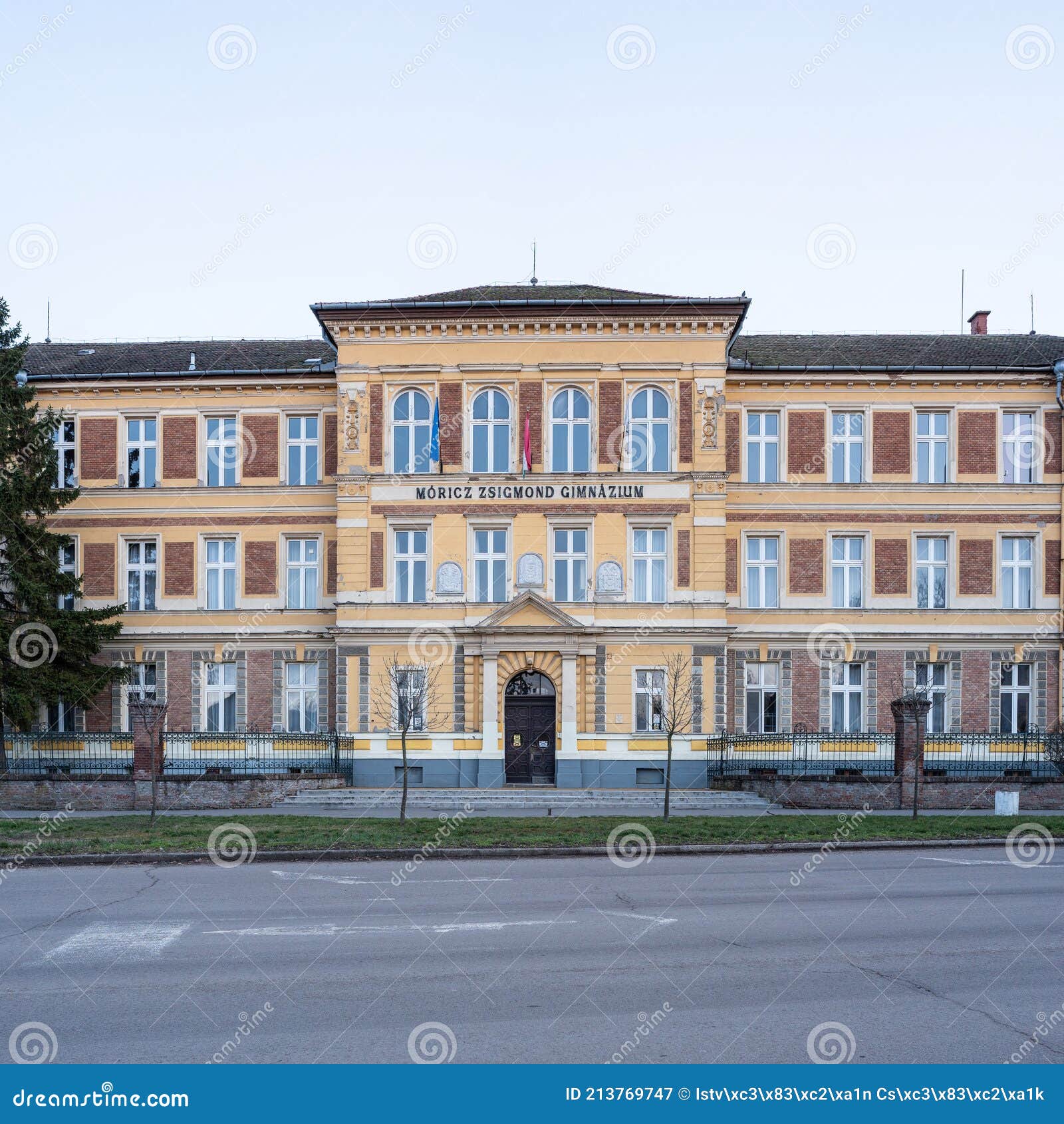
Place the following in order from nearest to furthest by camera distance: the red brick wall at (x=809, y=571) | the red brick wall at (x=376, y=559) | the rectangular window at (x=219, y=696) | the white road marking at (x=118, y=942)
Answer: the white road marking at (x=118, y=942), the red brick wall at (x=376, y=559), the red brick wall at (x=809, y=571), the rectangular window at (x=219, y=696)

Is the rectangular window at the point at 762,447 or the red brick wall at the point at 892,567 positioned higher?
the rectangular window at the point at 762,447

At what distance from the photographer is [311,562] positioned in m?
35.0

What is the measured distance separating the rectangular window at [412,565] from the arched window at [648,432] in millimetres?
6221

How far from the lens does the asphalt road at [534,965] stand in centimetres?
825

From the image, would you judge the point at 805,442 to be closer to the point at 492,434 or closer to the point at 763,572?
the point at 763,572

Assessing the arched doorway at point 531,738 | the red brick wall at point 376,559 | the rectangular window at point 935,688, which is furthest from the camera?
the rectangular window at point 935,688

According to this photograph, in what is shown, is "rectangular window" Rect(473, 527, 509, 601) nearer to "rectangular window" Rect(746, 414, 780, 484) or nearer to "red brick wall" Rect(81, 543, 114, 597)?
"rectangular window" Rect(746, 414, 780, 484)

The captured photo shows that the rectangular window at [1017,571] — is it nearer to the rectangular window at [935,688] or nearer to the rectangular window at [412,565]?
the rectangular window at [935,688]

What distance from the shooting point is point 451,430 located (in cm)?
3250

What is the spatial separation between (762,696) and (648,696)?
434cm

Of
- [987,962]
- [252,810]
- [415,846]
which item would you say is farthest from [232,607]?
[987,962]

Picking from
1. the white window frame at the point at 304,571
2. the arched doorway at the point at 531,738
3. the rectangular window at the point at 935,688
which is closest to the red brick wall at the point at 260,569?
the white window frame at the point at 304,571

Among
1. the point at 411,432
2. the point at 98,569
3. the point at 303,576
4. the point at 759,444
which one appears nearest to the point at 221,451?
the point at 303,576

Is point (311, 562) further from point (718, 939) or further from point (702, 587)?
point (718, 939)
